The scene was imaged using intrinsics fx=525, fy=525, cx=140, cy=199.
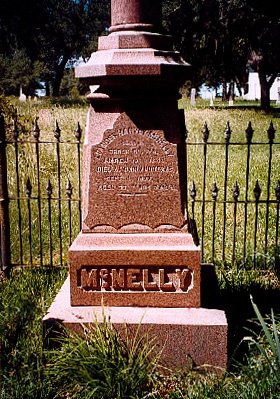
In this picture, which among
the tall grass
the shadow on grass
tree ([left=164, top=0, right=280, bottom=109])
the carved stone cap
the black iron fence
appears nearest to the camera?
the carved stone cap

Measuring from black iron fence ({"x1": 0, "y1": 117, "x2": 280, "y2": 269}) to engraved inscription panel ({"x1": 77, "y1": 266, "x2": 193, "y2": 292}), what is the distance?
735 millimetres

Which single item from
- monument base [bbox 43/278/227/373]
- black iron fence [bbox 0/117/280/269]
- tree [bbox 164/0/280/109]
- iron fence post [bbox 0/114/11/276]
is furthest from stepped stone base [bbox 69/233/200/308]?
tree [bbox 164/0/280/109]

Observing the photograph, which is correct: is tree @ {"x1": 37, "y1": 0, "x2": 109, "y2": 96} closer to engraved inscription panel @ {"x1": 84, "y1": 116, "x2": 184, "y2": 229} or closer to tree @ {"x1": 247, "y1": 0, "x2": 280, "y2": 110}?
tree @ {"x1": 247, "y1": 0, "x2": 280, "y2": 110}

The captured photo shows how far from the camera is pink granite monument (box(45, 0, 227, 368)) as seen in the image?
11.6ft

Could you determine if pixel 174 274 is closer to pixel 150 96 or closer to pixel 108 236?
pixel 108 236

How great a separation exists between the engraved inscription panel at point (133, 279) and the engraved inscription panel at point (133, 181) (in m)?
0.31

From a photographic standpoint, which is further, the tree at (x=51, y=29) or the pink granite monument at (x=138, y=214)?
the tree at (x=51, y=29)

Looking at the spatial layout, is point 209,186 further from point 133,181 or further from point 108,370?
point 108,370

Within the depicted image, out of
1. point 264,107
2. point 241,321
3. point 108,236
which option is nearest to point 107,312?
point 108,236

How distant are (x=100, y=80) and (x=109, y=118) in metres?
0.32

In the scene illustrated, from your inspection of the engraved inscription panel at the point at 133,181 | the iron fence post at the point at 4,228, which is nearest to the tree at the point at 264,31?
the iron fence post at the point at 4,228

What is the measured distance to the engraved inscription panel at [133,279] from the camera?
366 cm

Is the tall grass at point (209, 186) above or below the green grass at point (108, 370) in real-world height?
above

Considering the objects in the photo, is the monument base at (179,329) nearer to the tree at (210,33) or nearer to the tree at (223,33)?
the tree at (223,33)
